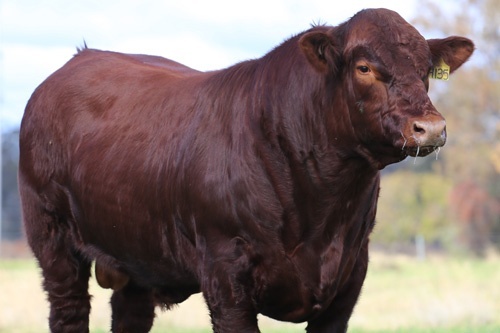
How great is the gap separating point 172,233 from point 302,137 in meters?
1.13

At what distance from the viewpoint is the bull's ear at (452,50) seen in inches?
231

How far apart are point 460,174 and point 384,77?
48.3 metres

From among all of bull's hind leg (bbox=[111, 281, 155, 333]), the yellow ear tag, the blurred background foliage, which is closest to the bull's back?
bull's hind leg (bbox=[111, 281, 155, 333])

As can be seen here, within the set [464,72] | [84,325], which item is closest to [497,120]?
[464,72]

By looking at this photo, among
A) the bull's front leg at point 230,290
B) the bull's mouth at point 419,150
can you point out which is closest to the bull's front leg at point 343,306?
the bull's front leg at point 230,290

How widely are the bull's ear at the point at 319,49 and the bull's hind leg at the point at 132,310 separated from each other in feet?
9.48

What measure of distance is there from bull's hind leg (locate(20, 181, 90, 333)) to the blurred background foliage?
39636 mm

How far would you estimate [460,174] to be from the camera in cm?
5266

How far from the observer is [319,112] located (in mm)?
5871

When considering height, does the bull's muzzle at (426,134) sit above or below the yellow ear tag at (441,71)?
below

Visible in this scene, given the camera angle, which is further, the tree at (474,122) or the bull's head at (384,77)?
the tree at (474,122)

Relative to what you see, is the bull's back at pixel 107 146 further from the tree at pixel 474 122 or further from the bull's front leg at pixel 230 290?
the tree at pixel 474 122

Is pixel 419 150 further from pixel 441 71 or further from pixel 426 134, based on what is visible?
pixel 441 71

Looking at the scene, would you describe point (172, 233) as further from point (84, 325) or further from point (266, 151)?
point (84, 325)
